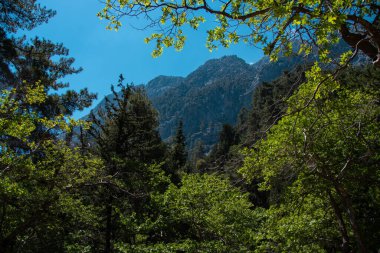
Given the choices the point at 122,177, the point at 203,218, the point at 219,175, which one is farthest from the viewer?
the point at 122,177

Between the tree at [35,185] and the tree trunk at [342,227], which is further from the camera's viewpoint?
the tree trunk at [342,227]

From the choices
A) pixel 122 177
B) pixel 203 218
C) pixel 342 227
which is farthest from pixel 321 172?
pixel 122 177

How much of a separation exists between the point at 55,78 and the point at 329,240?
17.8 metres

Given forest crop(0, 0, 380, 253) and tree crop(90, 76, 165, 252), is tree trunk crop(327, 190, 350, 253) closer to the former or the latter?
forest crop(0, 0, 380, 253)

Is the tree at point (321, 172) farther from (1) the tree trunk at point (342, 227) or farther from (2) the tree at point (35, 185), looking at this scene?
(2) the tree at point (35, 185)

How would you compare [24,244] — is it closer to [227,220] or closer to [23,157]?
[23,157]

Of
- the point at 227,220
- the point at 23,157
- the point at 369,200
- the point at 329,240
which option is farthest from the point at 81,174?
the point at 369,200

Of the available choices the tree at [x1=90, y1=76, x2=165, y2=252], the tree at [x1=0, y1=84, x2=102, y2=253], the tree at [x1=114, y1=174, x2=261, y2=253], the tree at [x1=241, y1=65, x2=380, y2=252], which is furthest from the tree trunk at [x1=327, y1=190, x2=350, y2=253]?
the tree at [x1=0, y1=84, x2=102, y2=253]

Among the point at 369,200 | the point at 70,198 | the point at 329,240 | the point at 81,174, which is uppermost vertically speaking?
the point at 81,174

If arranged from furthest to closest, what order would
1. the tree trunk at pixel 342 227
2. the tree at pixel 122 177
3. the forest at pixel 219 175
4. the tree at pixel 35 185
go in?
1. the tree at pixel 122 177
2. the tree trunk at pixel 342 227
3. the tree at pixel 35 185
4. the forest at pixel 219 175

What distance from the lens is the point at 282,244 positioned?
36.5 ft

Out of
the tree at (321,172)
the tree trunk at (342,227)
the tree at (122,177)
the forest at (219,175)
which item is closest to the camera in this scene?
the forest at (219,175)

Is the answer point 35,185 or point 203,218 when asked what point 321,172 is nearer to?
point 203,218

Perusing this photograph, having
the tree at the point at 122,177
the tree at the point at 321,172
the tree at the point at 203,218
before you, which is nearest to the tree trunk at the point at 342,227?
the tree at the point at 321,172
